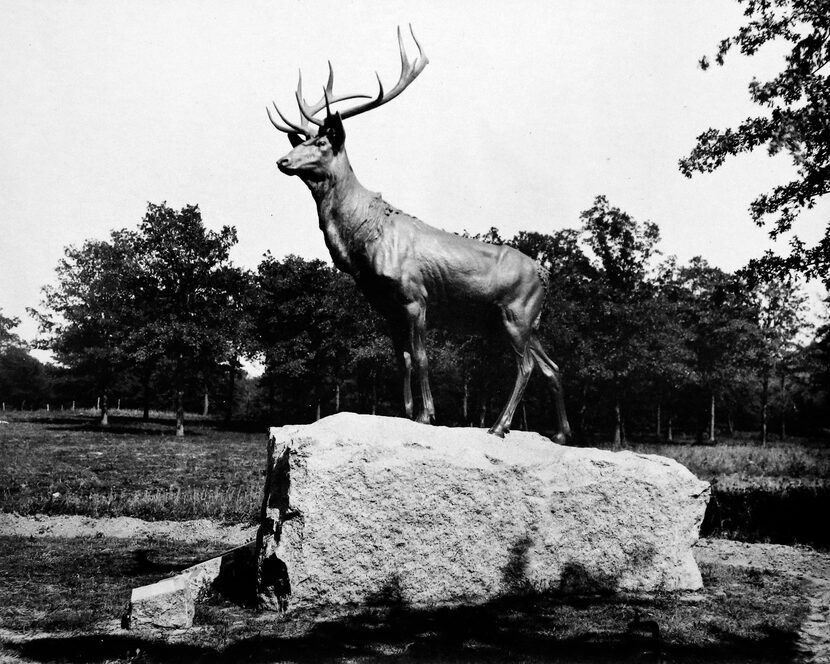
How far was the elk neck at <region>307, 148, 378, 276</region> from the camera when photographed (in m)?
6.65

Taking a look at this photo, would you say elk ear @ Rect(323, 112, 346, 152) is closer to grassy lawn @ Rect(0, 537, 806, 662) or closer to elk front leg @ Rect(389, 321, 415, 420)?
elk front leg @ Rect(389, 321, 415, 420)

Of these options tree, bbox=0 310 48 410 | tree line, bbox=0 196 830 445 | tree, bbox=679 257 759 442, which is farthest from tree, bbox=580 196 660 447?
tree, bbox=0 310 48 410

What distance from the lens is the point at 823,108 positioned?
9.48m

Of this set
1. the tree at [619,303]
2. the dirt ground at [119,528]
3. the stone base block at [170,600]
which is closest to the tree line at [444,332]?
the tree at [619,303]

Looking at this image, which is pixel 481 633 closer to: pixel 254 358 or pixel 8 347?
pixel 254 358

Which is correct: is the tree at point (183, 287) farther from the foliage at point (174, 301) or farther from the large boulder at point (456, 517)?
the large boulder at point (456, 517)

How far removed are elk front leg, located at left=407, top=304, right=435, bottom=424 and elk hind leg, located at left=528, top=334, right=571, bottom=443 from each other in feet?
4.30

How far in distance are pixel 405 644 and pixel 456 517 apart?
1.47m

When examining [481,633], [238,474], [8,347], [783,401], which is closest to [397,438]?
[481,633]

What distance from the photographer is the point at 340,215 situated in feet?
21.9

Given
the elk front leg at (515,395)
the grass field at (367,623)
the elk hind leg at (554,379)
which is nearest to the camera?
the grass field at (367,623)

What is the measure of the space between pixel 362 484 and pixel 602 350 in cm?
2304

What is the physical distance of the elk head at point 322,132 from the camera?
6.44 metres

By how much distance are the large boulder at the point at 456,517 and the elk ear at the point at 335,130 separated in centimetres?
274
